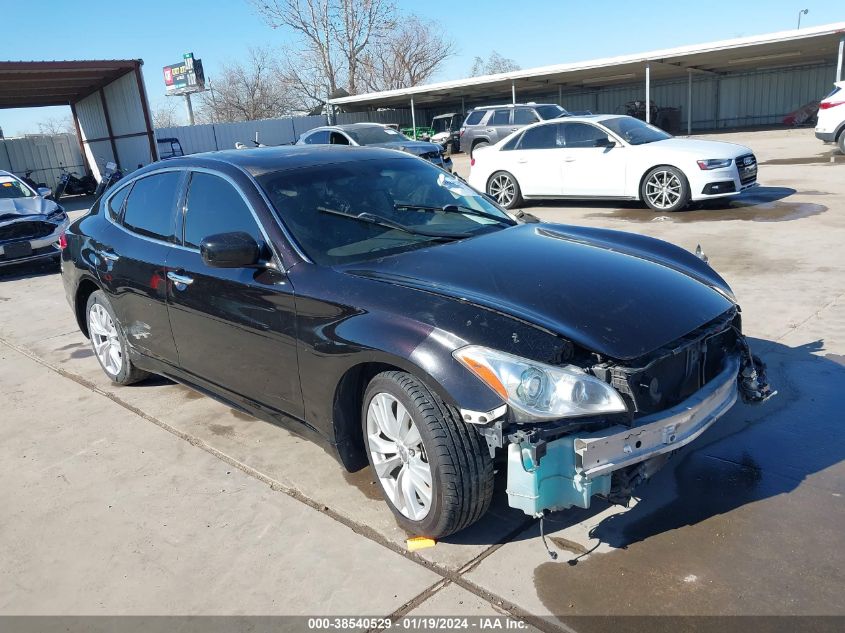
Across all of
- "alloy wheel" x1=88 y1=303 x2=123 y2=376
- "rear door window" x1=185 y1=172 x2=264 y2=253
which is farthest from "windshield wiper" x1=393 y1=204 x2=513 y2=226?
"alloy wheel" x1=88 y1=303 x2=123 y2=376

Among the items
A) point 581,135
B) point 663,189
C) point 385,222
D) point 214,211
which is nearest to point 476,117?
point 581,135

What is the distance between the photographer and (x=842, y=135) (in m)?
16.5

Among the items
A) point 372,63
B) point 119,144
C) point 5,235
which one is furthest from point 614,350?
point 372,63

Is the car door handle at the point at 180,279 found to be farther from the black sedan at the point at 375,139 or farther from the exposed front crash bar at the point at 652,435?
the black sedan at the point at 375,139

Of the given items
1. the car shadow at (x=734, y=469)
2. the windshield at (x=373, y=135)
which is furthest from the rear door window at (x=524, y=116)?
the car shadow at (x=734, y=469)

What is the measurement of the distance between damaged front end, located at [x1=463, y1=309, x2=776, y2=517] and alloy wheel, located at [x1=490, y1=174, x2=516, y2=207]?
10233 millimetres

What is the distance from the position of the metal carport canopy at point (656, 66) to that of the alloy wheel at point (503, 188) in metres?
14.8

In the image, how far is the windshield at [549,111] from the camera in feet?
66.3

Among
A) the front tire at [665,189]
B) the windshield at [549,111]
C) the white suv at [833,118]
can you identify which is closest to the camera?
the front tire at [665,189]

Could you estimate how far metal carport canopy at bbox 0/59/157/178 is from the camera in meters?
23.7

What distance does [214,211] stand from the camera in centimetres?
403

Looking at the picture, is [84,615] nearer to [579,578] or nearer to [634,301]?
[579,578]

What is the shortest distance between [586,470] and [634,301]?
0.88 meters

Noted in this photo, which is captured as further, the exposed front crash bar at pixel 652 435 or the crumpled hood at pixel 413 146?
the crumpled hood at pixel 413 146
